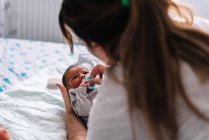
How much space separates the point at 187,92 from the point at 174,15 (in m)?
0.23

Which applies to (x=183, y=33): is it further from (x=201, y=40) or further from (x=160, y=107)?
(x=160, y=107)

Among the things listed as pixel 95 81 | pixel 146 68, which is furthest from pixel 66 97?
pixel 146 68

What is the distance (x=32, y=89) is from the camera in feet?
5.17

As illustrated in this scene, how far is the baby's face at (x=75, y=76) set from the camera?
5.25 ft

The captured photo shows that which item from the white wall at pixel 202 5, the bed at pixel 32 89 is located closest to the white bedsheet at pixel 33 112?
the bed at pixel 32 89

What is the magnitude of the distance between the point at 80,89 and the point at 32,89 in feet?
0.91

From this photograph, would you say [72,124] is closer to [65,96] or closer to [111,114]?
[65,96]

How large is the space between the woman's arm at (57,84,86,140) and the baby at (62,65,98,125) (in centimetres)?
2

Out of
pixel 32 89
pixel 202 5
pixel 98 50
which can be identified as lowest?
pixel 32 89

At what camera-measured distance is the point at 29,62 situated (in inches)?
80.4

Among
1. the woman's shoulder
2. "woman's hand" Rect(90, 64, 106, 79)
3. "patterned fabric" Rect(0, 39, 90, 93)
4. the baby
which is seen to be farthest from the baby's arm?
the woman's shoulder

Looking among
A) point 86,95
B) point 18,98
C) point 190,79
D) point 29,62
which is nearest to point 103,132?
point 190,79

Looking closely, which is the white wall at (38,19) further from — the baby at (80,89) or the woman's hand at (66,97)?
the woman's hand at (66,97)

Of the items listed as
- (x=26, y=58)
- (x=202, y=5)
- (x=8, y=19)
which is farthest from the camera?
(x=8, y=19)
